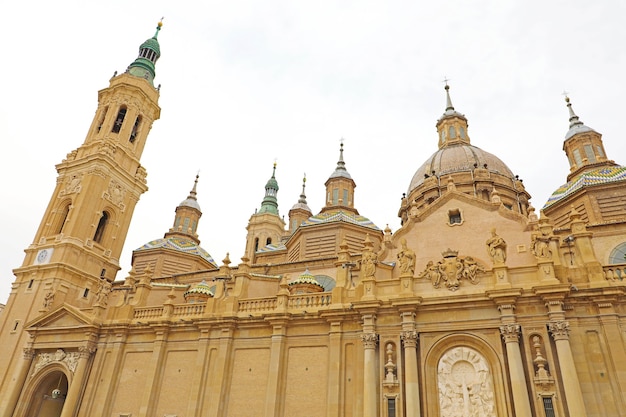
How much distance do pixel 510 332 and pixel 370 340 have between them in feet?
18.9

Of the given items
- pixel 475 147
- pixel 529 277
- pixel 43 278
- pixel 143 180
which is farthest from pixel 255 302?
pixel 475 147

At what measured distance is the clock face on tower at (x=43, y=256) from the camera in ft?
102

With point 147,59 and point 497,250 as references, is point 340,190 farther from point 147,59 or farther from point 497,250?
point 147,59

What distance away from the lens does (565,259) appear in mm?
18406

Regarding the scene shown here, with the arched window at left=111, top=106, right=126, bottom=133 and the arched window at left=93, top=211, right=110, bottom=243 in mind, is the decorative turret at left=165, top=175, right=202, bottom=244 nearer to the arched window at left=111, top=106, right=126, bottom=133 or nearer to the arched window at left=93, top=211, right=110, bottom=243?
the arched window at left=93, top=211, right=110, bottom=243

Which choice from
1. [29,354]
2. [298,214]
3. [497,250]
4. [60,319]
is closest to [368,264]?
[497,250]

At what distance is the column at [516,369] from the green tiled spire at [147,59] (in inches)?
1514

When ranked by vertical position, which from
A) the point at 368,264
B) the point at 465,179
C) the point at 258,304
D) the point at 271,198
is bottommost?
the point at 258,304

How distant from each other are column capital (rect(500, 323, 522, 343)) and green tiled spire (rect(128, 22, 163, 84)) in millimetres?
38219

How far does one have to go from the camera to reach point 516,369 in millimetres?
16203

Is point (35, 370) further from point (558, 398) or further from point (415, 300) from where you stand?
point (558, 398)

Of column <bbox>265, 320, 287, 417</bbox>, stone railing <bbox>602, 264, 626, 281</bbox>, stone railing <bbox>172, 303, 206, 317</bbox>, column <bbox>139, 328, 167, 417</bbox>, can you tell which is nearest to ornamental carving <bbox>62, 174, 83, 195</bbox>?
stone railing <bbox>172, 303, 206, 317</bbox>

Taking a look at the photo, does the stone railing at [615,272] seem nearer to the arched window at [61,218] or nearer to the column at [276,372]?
the column at [276,372]

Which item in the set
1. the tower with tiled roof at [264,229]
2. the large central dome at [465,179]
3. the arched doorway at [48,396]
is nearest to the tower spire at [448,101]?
the large central dome at [465,179]
